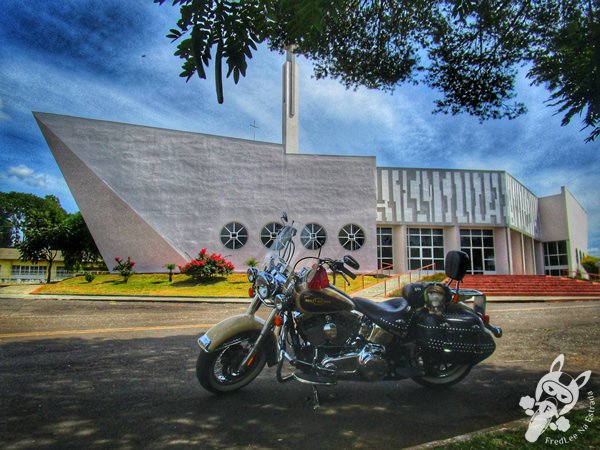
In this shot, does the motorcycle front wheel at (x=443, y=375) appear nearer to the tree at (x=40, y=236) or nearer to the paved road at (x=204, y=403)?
the paved road at (x=204, y=403)

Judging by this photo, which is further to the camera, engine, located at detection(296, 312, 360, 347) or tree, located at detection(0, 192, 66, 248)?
tree, located at detection(0, 192, 66, 248)

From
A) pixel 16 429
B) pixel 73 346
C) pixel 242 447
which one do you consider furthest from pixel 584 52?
pixel 73 346

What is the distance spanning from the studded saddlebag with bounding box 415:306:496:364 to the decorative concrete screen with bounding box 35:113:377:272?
1778 cm

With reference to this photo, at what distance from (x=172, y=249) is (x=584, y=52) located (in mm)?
21903

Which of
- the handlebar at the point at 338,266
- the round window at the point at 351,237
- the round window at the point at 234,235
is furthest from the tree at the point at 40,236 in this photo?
the handlebar at the point at 338,266

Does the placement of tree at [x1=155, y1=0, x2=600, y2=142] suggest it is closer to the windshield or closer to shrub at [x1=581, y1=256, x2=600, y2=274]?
the windshield

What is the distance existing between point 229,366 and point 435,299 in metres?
2.17

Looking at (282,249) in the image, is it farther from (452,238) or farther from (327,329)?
(452,238)

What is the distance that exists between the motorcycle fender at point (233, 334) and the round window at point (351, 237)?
21124mm

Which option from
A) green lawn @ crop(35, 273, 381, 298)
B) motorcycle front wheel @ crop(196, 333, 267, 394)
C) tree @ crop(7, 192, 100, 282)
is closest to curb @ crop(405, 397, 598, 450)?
motorcycle front wheel @ crop(196, 333, 267, 394)

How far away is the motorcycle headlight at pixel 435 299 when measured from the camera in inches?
153

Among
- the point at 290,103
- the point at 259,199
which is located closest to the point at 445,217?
the point at 259,199

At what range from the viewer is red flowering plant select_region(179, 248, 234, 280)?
2095cm

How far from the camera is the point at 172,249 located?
2317 cm
